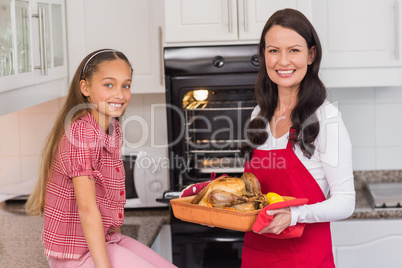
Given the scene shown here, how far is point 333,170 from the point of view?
1578 mm

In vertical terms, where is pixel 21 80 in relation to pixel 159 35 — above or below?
below

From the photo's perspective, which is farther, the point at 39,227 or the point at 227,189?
the point at 39,227

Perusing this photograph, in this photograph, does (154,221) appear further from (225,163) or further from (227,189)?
(227,189)

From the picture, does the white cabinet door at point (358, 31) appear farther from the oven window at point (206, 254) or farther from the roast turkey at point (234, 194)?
the roast turkey at point (234, 194)

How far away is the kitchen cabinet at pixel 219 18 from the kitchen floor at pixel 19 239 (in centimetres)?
86

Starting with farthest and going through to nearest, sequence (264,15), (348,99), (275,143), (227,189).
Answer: (348,99) < (264,15) < (275,143) < (227,189)

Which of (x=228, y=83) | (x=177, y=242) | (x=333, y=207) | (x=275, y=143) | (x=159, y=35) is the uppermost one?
(x=159, y=35)

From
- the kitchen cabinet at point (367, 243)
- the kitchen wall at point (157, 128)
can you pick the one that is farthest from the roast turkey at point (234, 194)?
the kitchen wall at point (157, 128)

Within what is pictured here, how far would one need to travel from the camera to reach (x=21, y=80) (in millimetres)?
1865

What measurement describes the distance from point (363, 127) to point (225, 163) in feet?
2.45

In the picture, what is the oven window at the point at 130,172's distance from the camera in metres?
2.51

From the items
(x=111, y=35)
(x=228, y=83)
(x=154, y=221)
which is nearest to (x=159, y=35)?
(x=111, y=35)

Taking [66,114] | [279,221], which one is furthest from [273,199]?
[66,114]

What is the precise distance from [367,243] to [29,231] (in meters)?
1.29
